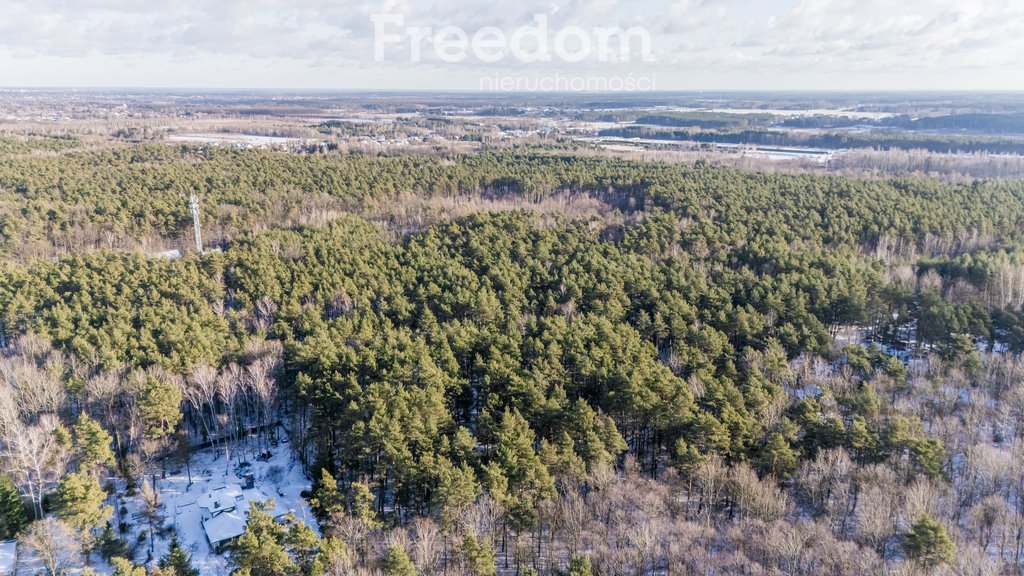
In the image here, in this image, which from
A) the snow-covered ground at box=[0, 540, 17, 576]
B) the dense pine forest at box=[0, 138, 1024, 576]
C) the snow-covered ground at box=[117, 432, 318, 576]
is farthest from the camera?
the snow-covered ground at box=[117, 432, 318, 576]

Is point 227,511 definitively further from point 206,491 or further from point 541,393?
point 541,393

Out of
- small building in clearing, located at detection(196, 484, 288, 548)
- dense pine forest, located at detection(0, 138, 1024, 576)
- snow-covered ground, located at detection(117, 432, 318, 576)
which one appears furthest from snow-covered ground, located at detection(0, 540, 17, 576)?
small building in clearing, located at detection(196, 484, 288, 548)

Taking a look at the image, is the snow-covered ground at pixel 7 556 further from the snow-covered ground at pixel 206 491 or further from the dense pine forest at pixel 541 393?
the snow-covered ground at pixel 206 491

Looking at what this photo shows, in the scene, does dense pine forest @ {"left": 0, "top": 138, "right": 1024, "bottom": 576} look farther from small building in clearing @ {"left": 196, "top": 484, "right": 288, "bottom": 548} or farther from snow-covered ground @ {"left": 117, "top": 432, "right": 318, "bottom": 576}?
small building in clearing @ {"left": 196, "top": 484, "right": 288, "bottom": 548}

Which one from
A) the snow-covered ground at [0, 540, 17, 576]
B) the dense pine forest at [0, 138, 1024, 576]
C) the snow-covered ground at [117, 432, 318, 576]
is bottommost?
the snow-covered ground at [117, 432, 318, 576]

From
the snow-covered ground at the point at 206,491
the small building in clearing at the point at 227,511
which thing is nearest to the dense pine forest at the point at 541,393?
the snow-covered ground at the point at 206,491

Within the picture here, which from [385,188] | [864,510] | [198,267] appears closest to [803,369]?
[864,510]
